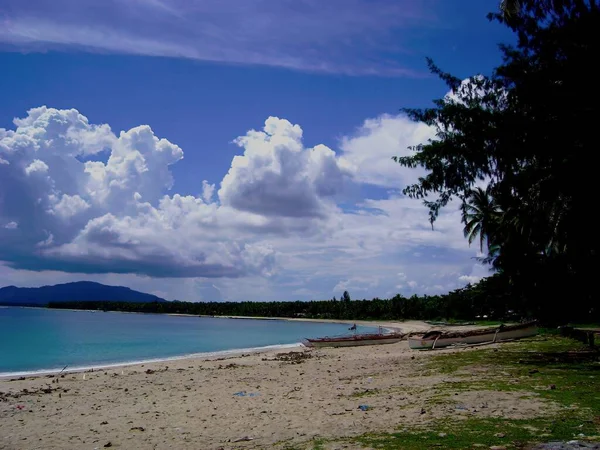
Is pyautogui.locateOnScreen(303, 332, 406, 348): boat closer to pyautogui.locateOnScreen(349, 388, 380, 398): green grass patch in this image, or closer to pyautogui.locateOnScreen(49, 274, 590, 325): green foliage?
pyautogui.locateOnScreen(49, 274, 590, 325): green foliage

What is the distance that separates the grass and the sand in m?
0.54

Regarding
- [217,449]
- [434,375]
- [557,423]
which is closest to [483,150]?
[434,375]

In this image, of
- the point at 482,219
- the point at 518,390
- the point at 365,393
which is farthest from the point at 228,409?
the point at 482,219

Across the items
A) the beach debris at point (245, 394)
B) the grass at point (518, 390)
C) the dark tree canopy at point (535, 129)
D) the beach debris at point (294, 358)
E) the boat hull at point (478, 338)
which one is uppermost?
the dark tree canopy at point (535, 129)

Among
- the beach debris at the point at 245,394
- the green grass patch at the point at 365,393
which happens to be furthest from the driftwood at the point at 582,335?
the beach debris at the point at 245,394

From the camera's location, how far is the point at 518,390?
10.5 m

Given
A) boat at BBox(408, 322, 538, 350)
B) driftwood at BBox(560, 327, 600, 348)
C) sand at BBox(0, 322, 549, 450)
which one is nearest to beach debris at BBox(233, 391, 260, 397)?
sand at BBox(0, 322, 549, 450)

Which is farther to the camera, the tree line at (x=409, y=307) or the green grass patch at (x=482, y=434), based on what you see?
the tree line at (x=409, y=307)

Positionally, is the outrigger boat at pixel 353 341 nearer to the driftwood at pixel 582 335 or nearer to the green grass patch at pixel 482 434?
the driftwood at pixel 582 335

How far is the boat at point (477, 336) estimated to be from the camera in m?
26.0

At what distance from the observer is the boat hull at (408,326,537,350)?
26016 mm

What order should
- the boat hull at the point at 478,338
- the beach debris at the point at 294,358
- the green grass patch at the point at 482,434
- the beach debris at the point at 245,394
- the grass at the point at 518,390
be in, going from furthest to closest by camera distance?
the boat hull at the point at 478,338 → the beach debris at the point at 294,358 → the beach debris at the point at 245,394 → the grass at the point at 518,390 → the green grass patch at the point at 482,434

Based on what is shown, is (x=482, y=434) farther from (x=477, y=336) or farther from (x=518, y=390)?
(x=477, y=336)

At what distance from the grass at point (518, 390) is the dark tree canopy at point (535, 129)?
4.61 metres
